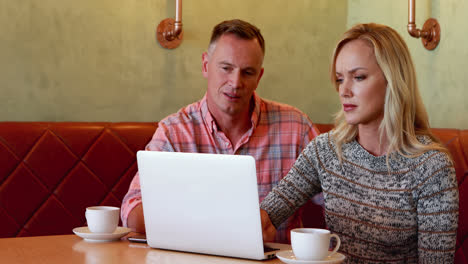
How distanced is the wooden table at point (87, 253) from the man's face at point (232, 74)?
0.68 metres

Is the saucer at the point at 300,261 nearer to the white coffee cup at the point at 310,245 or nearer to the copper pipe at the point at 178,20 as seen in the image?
the white coffee cup at the point at 310,245

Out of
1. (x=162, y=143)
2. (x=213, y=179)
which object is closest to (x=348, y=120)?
(x=213, y=179)

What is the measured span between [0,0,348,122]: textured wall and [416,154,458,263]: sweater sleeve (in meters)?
1.28

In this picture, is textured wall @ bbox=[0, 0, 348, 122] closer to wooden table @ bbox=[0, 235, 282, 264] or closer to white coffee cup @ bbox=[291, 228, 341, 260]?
wooden table @ bbox=[0, 235, 282, 264]

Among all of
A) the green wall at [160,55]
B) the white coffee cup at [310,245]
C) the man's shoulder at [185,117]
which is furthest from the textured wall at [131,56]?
the white coffee cup at [310,245]

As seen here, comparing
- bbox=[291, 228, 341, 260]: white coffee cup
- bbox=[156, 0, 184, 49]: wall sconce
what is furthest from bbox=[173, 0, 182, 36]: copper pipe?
bbox=[291, 228, 341, 260]: white coffee cup

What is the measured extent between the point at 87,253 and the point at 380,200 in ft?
2.44

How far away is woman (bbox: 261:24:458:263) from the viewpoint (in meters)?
1.43

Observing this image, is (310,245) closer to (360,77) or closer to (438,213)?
(438,213)

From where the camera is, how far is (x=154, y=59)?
2430 mm

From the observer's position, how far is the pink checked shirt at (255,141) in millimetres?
1908

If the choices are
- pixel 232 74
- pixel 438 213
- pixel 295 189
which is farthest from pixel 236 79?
pixel 438 213

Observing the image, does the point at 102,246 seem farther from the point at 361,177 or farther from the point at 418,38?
the point at 418,38

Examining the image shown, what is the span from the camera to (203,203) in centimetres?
121
